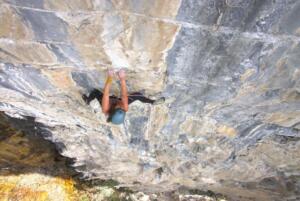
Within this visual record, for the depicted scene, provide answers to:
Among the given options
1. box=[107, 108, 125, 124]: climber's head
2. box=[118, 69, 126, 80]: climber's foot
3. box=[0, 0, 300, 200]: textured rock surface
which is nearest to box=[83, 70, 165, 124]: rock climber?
box=[107, 108, 125, 124]: climber's head

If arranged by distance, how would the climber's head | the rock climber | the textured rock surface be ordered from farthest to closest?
the climber's head → the rock climber → the textured rock surface

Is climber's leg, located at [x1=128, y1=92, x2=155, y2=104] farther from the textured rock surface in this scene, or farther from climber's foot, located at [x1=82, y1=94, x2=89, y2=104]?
climber's foot, located at [x1=82, y1=94, x2=89, y2=104]

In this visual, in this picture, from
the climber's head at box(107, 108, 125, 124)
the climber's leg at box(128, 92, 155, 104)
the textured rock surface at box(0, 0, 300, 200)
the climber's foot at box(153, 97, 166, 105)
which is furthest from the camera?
the climber's foot at box(153, 97, 166, 105)

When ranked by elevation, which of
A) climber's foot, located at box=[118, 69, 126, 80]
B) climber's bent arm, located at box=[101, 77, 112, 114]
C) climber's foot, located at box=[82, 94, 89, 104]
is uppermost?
climber's foot, located at box=[118, 69, 126, 80]

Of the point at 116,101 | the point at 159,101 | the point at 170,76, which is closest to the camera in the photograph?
the point at 170,76

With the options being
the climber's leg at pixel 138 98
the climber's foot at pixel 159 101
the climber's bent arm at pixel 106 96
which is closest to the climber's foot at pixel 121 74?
the climber's bent arm at pixel 106 96

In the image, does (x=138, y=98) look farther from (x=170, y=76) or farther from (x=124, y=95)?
(x=170, y=76)

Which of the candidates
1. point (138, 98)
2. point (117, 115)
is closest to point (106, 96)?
point (117, 115)

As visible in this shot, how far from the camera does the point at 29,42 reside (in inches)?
143

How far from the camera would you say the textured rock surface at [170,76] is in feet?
10.3

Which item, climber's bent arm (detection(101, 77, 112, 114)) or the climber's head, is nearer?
climber's bent arm (detection(101, 77, 112, 114))

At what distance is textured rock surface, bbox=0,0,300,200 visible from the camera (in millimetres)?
3143

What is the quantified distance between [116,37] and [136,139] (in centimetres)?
375

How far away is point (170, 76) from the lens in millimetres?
4391
